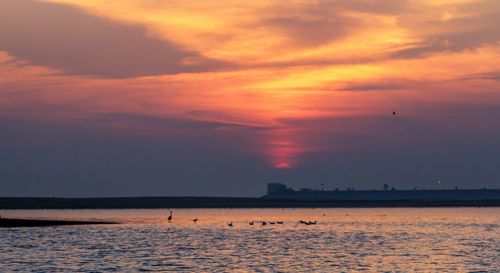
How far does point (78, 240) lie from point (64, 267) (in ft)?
92.7

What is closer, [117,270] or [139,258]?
[117,270]

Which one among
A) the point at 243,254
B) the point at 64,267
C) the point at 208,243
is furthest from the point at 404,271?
the point at 208,243

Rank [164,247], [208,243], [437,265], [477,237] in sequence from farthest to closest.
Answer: [477,237], [208,243], [164,247], [437,265]

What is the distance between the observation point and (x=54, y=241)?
286ft

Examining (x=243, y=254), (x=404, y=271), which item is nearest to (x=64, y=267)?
(x=243, y=254)

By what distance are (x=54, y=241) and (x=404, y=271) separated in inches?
1632

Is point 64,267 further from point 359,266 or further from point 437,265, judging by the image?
point 437,265

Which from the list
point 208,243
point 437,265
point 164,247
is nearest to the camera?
point 437,265

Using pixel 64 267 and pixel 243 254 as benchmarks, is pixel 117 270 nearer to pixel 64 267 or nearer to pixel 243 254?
pixel 64 267

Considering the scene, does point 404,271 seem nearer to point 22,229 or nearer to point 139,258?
point 139,258

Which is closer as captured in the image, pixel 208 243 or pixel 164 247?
pixel 164 247

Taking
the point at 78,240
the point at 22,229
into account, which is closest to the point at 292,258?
the point at 78,240

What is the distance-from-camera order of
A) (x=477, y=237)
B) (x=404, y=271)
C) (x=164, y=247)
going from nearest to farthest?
(x=404, y=271) < (x=164, y=247) < (x=477, y=237)

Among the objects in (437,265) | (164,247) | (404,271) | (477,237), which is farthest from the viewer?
(477,237)
